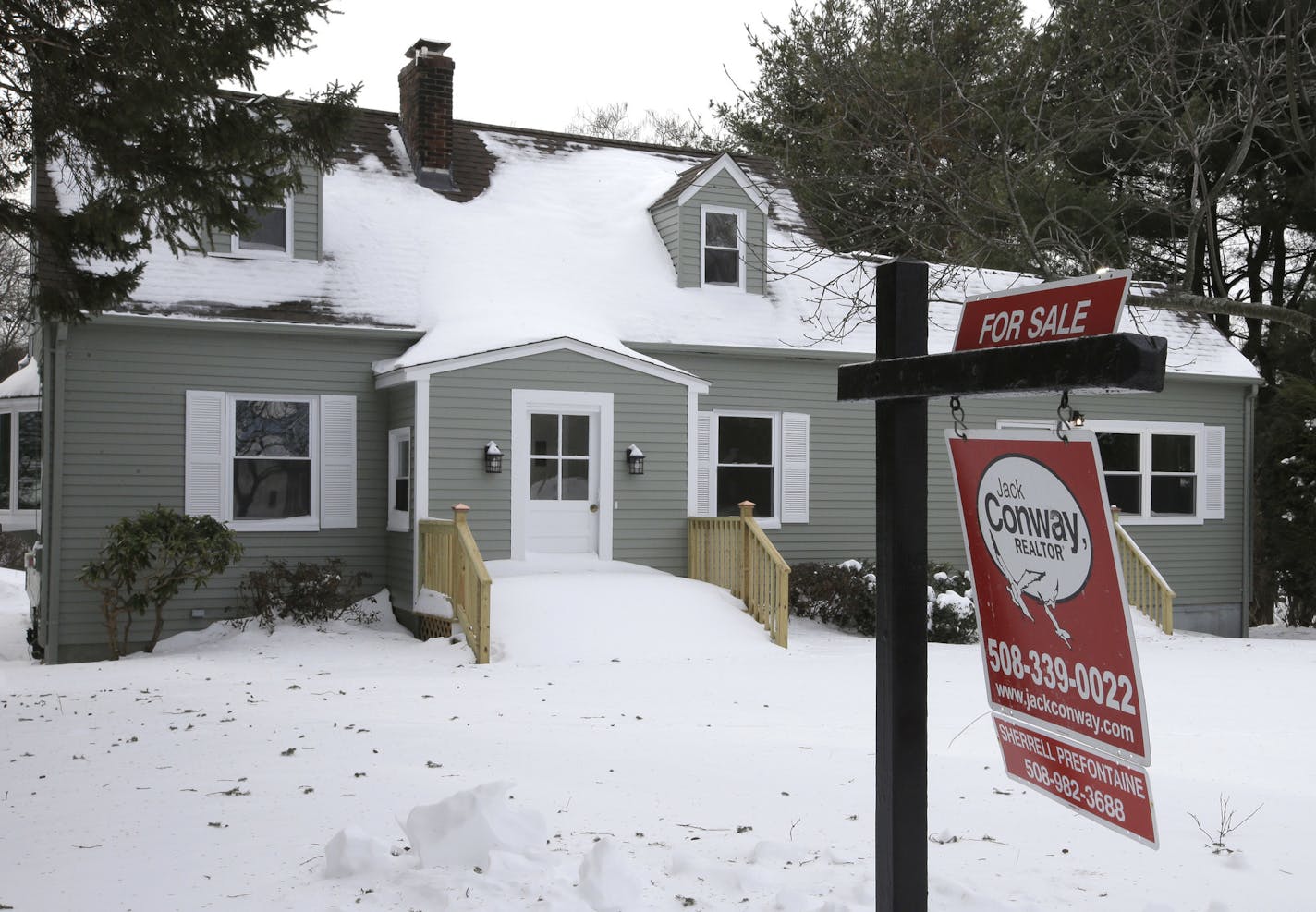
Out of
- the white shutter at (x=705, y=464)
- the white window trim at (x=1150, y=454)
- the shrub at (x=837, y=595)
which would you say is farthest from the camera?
the white window trim at (x=1150, y=454)

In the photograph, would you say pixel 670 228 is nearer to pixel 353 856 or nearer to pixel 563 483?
pixel 563 483

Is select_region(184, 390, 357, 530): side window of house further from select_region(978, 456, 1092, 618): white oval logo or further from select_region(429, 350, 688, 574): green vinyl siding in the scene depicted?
select_region(978, 456, 1092, 618): white oval logo

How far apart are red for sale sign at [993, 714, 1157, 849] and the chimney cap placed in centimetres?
1539

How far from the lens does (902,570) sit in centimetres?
323

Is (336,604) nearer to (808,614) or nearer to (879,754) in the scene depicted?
(808,614)

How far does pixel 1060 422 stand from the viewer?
2750 mm

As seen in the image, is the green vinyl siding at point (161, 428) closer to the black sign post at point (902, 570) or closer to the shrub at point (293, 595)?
the shrub at point (293, 595)

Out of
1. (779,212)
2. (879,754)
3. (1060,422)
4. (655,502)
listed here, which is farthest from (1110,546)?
(779,212)

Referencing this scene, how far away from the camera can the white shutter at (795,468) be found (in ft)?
52.3

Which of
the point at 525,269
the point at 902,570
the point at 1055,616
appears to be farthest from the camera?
the point at 525,269

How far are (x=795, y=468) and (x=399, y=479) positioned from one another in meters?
5.16

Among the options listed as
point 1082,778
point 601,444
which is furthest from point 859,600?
point 1082,778

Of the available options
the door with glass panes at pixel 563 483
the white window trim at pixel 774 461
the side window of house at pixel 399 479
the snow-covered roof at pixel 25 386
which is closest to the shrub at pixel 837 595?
the white window trim at pixel 774 461

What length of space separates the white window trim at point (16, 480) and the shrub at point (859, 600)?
31.7 feet
